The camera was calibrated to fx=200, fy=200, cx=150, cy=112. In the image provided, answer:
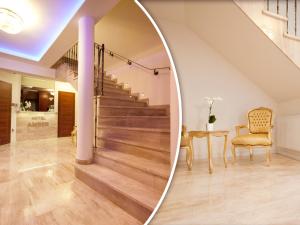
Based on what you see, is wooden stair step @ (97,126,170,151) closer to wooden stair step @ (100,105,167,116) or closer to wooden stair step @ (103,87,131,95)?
wooden stair step @ (100,105,167,116)

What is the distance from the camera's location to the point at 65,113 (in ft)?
17.0

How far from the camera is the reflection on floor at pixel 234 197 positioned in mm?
1010

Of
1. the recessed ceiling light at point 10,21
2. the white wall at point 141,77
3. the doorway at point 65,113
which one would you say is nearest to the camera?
the recessed ceiling light at point 10,21

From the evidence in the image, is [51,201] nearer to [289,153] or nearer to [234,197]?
[234,197]

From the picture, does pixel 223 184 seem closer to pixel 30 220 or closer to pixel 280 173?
pixel 280 173

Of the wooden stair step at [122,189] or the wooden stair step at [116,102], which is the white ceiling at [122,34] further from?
the wooden stair step at [122,189]

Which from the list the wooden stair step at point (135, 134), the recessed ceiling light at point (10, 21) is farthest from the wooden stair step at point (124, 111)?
the recessed ceiling light at point (10, 21)

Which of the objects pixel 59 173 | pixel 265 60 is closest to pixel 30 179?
pixel 59 173

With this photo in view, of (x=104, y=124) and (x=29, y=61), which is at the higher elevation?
(x=29, y=61)

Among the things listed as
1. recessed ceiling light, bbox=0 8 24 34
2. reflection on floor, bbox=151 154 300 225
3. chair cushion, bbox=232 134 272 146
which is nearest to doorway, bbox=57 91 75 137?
reflection on floor, bbox=151 154 300 225

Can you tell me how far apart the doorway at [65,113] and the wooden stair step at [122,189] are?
3.90 meters

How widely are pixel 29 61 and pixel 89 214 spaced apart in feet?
2.27

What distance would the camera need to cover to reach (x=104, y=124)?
2072 millimetres

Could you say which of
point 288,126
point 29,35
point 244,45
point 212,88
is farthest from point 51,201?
point 288,126
